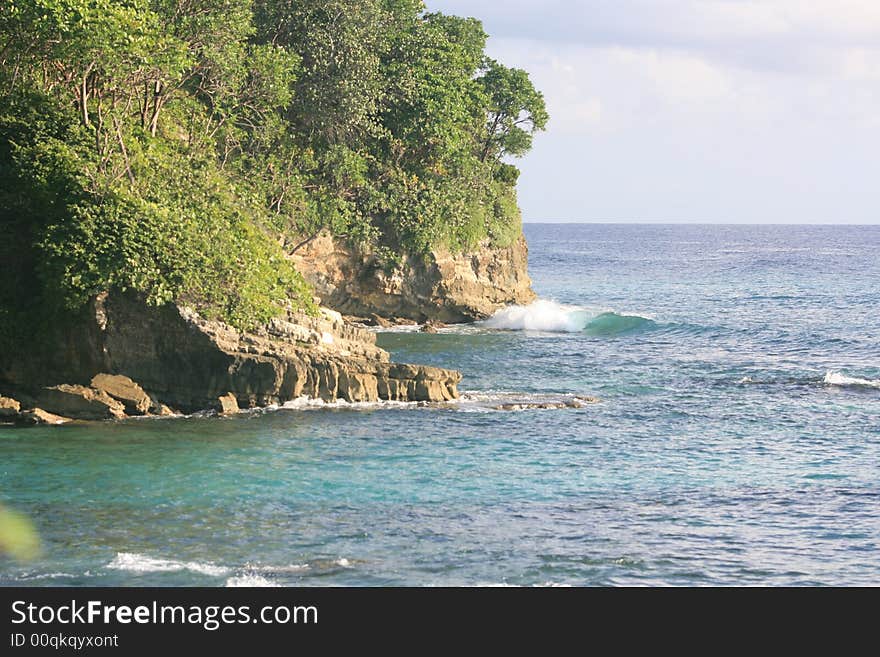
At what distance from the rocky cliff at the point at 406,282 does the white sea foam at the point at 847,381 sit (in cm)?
2138

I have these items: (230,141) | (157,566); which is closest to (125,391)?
(157,566)

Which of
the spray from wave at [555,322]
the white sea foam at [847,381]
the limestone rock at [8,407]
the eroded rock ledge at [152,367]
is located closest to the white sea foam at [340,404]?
the eroded rock ledge at [152,367]

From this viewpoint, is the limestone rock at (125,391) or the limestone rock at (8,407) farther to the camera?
the limestone rock at (125,391)

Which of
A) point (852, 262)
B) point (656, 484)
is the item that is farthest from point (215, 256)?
point (852, 262)

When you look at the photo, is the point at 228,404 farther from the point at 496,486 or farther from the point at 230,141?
the point at 230,141

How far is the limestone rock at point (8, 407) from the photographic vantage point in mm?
29062

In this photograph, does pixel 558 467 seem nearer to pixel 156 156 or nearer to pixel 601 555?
pixel 601 555

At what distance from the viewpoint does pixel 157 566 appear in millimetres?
17984

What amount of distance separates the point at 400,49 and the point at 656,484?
33.1m

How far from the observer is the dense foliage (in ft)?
96.7

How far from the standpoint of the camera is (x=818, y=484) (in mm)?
24500

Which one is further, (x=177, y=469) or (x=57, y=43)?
(x=57, y=43)

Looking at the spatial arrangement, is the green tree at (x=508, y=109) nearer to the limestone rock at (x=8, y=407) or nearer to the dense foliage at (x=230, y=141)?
the dense foliage at (x=230, y=141)

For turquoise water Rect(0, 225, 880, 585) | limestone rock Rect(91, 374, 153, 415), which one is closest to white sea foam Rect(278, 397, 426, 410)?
turquoise water Rect(0, 225, 880, 585)
